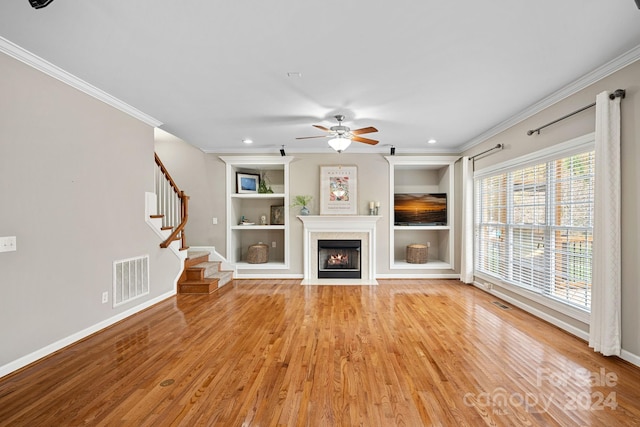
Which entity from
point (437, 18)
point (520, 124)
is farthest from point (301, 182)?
point (437, 18)

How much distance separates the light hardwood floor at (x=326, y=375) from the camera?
1806mm

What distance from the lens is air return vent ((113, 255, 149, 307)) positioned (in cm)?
342

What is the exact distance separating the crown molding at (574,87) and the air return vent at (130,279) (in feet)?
18.0

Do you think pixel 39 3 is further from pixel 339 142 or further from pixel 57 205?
pixel 339 142

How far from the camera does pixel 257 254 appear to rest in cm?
591

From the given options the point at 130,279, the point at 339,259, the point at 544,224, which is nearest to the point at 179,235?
the point at 130,279

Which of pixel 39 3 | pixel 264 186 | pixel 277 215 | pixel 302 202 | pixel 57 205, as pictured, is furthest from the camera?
pixel 277 215

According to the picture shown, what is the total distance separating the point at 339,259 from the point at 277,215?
1.67m


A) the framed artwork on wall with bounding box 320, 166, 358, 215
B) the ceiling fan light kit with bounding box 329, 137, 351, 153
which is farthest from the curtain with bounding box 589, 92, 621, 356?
the framed artwork on wall with bounding box 320, 166, 358, 215

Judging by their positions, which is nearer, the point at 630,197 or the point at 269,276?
the point at 630,197

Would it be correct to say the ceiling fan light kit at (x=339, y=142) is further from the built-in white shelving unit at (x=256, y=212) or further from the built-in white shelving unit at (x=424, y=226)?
the built-in white shelving unit at (x=424, y=226)

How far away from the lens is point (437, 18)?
1946 mm

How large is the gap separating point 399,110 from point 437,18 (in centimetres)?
172

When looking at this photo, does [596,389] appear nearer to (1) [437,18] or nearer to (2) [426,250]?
(1) [437,18]
